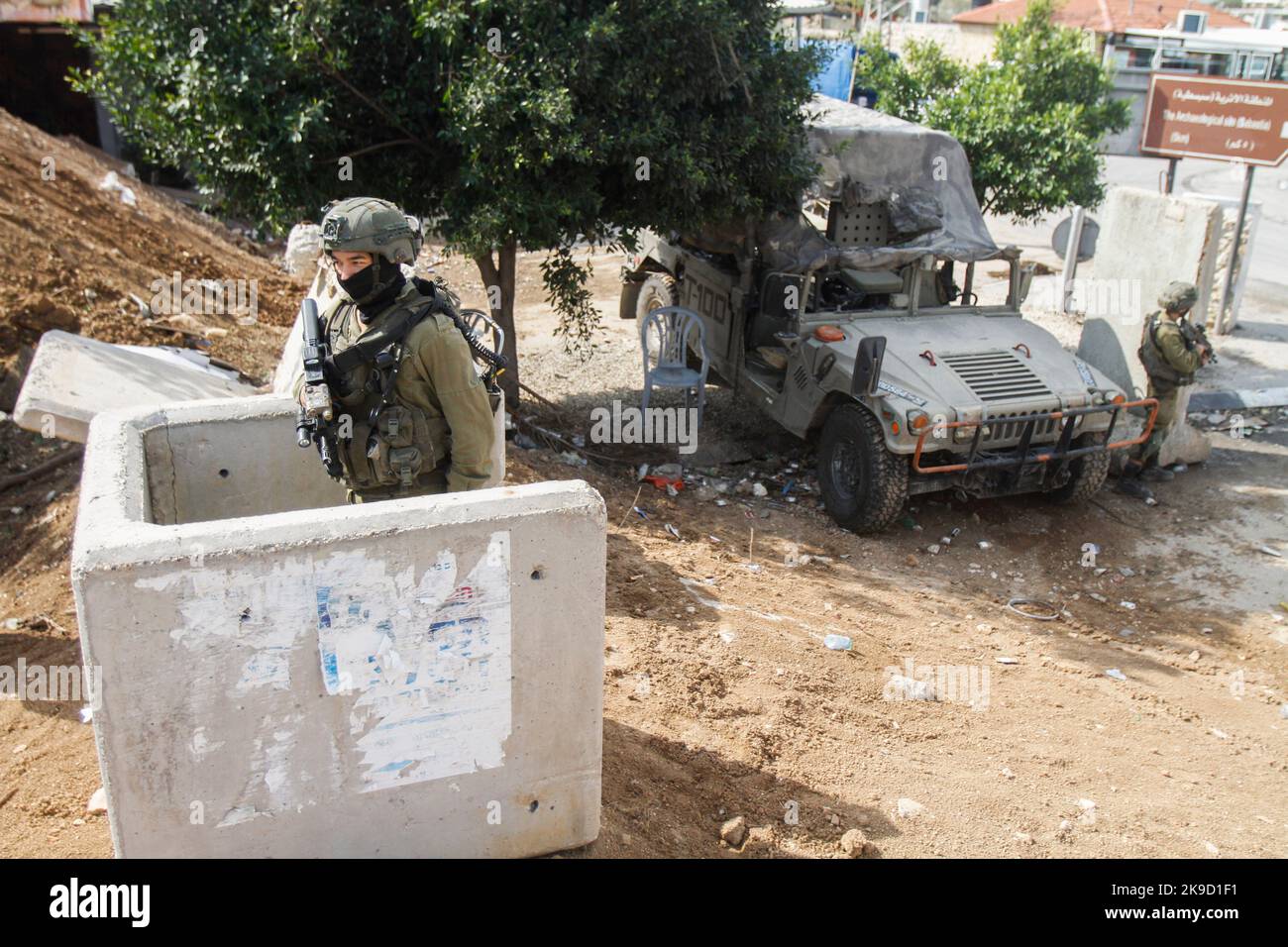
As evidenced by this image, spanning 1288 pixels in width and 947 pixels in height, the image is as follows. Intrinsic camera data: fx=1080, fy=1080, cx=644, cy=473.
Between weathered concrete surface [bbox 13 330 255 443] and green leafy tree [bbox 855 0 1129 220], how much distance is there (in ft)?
22.1

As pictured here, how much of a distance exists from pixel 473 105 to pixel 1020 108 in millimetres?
5714

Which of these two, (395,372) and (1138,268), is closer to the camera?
(395,372)

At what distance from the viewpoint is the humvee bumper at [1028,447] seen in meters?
6.28

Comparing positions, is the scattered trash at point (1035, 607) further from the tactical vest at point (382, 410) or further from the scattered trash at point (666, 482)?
the tactical vest at point (382, 410)

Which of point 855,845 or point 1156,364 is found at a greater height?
point 1156,364

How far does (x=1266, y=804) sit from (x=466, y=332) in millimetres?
3575

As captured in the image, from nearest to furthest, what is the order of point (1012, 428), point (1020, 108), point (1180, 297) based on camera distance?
point (1012, 428)
point (1180, 297)
point (1020, 108)

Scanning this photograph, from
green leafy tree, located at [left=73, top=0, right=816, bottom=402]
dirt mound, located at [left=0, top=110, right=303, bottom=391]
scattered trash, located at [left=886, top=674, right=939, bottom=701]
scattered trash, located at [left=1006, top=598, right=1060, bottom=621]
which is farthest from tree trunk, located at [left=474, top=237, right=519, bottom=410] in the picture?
scattered trash, located at [left=886, top=674, right=939, bottom=701]

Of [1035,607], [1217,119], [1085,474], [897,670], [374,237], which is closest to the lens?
[374,237]

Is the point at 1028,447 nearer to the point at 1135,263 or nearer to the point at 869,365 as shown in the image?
the point at 869,365

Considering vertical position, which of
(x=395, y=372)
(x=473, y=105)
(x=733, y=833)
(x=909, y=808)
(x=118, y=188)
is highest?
(x=473, y=105)

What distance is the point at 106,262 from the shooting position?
880 centimetres

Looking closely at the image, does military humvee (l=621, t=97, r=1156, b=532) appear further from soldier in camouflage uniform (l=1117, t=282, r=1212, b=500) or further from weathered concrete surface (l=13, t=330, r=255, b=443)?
weathered concrete surface (l=13, t=330, r=255, b=443)

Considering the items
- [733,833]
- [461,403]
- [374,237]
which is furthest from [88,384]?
[733,833]
